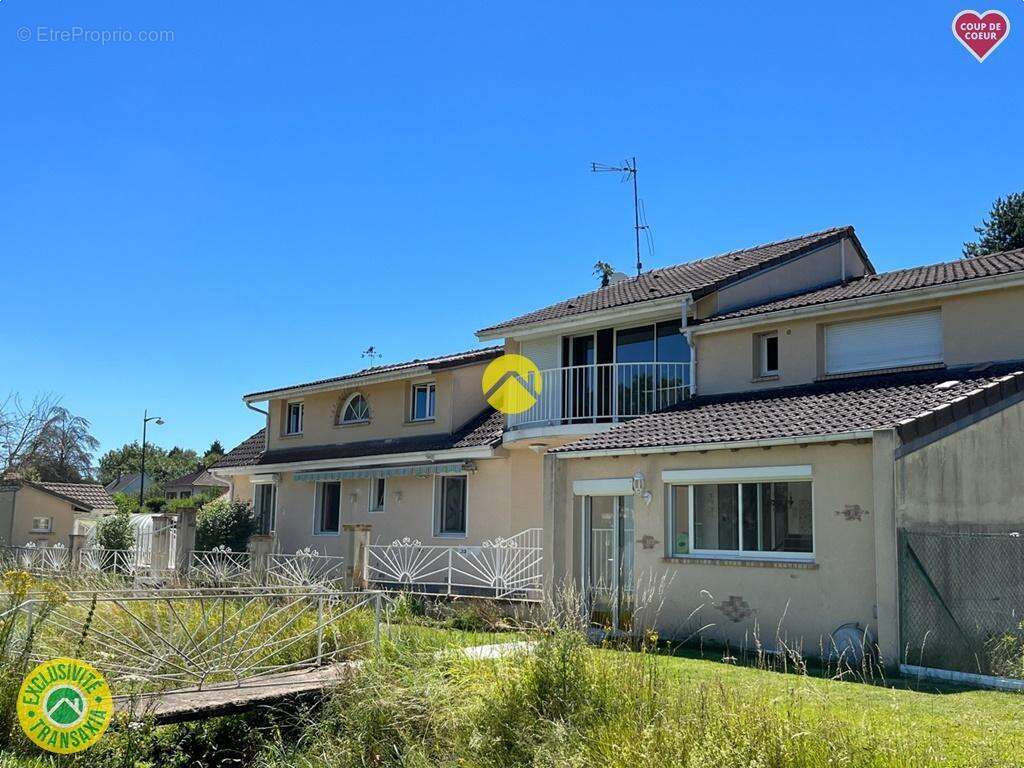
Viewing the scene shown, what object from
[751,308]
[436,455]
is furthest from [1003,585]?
[436,455]

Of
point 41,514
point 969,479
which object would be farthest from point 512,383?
point 41,514

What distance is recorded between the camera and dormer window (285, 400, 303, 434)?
2916cm

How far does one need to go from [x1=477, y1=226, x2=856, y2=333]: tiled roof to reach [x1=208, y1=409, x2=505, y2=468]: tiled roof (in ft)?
7.68

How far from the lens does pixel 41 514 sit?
107 feet

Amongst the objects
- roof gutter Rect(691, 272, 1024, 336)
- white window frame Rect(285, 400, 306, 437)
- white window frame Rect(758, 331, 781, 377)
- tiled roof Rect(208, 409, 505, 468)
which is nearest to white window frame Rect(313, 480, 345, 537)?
tiled roof Rect(208, 409, 505, 468)

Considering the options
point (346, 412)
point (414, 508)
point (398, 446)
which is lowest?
point (414, 508)

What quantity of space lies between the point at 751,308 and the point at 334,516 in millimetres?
13152

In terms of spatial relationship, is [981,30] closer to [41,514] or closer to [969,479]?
[969,479]

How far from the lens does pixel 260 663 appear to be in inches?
423

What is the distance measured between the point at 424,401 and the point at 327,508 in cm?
458

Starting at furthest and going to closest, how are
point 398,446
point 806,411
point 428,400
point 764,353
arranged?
point 428,400 → point 398,446 → point 764,353 → point 806,411

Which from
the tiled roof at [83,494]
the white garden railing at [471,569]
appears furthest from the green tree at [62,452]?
the white garden railing at [471,569]

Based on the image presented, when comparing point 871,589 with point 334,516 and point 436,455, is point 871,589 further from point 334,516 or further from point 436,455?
point 334,516

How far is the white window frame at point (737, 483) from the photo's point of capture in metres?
13.7
